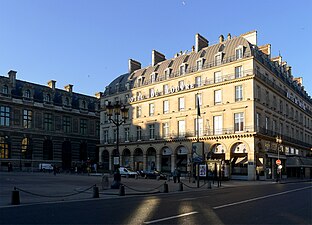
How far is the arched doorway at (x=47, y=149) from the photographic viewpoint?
6950 centimetres

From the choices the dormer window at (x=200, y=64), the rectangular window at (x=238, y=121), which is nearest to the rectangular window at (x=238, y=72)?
the rectangular window at (x=238, y=121)

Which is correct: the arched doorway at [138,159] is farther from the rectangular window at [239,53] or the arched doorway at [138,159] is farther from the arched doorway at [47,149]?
the rectangular window at [239,53]

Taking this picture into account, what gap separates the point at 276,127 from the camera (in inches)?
2148

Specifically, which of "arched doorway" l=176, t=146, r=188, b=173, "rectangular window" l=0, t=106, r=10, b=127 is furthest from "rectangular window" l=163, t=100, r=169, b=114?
"rectangular window" l=0, t=106, r=10, b=127

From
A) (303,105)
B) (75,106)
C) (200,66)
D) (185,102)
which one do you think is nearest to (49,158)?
(75,106)

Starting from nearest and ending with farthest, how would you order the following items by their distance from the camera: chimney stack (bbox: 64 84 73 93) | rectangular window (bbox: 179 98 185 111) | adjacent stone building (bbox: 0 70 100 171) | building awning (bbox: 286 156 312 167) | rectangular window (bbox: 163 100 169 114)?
building awning (bbox: 286 156 312 167)
rectangular window (bbox: 179 98 185 111)
rectangular window (bbox: 163 100 169 114)
adjacent stone building (bbox: 0 70 100 171)
chimney stack (bbox: 64 84 73 93)

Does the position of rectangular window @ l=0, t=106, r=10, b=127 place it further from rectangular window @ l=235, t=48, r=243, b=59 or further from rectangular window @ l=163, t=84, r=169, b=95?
rectangular window @ l=235, t=48, r=243, b=59

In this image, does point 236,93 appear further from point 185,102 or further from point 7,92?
point 7,92

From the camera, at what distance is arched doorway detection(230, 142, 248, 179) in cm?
4766

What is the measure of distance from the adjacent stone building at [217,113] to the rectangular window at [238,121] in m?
0.14

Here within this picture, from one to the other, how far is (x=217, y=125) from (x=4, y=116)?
3906 centimetres

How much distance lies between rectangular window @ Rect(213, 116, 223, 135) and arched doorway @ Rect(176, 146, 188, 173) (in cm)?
670

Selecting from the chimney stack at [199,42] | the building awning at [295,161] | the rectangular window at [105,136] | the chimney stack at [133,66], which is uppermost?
the chimney stack at [199,42]

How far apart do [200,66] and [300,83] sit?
32.6 metres
